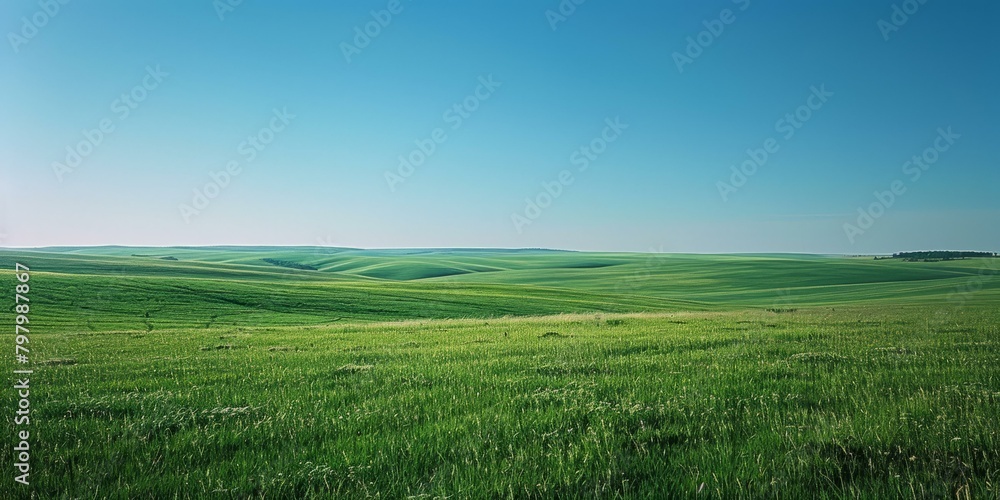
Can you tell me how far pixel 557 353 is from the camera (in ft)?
50.3

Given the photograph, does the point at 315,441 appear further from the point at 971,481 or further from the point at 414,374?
the point at 971,481

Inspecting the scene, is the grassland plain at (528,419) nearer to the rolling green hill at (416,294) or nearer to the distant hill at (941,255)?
the rolling green hill at (416,294)

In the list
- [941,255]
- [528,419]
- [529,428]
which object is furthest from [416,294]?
[941,255]

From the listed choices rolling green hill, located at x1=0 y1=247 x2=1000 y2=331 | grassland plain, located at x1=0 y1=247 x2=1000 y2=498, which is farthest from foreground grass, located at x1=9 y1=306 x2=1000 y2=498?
rolling green hill, located at x1=0 y1=247 x2=1000 y2=331

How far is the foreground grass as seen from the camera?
5148mm

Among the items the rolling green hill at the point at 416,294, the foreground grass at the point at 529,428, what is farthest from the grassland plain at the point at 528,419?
the rolling green hill at the point at 416,294

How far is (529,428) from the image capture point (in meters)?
6.97

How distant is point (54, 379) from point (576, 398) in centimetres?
1177

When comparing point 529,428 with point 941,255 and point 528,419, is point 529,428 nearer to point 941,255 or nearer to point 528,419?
point 528,419

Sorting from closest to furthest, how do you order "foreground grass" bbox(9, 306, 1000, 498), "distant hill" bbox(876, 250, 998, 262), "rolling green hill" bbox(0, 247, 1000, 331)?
"foreground grass" bbox(9, 306, 1000, 498) → "rolling green hill" bbox(0, 247, 1000, 331) → "distant hill" bbox(876, 250, 998, 262)

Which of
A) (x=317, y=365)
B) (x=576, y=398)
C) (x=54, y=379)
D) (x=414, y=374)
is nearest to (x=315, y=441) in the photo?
(x=576, y=398)

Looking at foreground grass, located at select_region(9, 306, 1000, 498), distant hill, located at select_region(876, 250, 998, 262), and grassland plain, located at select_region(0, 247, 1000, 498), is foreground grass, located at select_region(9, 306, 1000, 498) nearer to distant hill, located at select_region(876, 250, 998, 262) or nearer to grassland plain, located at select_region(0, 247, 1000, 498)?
grassland plain, located at select_region(0, 247, 1000, 498)

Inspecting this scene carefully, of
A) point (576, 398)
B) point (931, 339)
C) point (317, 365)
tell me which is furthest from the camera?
point (931, 339)

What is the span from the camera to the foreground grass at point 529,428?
5.15 metres
